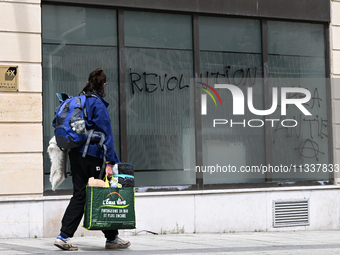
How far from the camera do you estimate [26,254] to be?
5.18m

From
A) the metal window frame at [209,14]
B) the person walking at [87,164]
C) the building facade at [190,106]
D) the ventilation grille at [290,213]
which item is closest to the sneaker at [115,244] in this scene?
the person walking at [87,164]

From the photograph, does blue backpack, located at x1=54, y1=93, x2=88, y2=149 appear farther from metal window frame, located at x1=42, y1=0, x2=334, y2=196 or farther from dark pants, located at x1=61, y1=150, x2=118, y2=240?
metal window frame, located at x1=42, y1=0, x2=334, y2=196

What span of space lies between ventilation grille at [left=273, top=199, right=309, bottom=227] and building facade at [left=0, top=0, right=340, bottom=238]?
0.07 feet

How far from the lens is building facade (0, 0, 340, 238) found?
717 centimetres

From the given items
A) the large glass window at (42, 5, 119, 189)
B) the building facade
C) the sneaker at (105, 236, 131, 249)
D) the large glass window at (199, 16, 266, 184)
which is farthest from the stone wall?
the large glass window at (199, 16, 266, 184)

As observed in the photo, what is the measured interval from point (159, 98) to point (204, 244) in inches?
102

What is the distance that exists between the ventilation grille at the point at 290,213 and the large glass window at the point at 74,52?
9.21 feet

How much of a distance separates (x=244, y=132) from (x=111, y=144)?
3.59 m

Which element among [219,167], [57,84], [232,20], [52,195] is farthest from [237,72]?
[52,195]

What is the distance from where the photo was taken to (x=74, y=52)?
7641 millimetres

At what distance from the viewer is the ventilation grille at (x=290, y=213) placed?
834 cm

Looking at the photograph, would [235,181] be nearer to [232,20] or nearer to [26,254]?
[232,20]

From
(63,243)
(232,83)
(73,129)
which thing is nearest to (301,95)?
(232,83)

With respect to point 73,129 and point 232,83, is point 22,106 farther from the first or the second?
point 232,83
